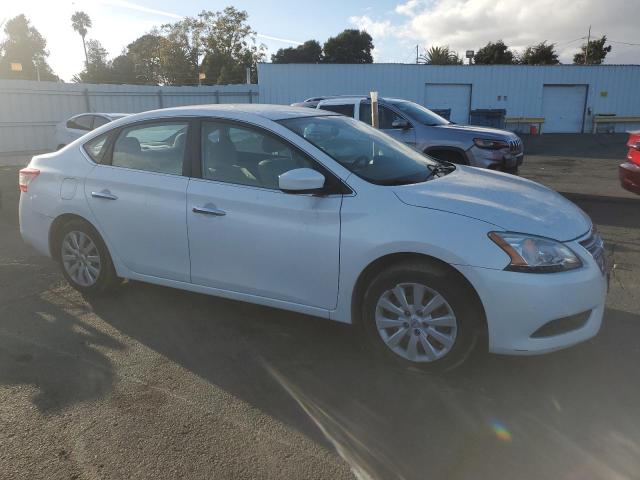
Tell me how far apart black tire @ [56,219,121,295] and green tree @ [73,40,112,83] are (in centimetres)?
6299

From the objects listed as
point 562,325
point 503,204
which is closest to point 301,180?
point 503,204

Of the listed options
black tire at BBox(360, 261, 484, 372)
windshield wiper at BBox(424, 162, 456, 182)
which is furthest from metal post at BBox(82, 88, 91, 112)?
black tire at BBox(360, 261, 484, 372)

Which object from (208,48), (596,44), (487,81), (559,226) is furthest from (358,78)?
(596,44)

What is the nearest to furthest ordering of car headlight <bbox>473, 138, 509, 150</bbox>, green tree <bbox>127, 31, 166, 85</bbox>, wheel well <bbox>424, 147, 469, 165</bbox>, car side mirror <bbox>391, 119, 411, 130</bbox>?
car headlight <bbox>473, 138, 509, 150</bbox> → wheel well <bbox>424, 147, 469, 165</bbox> → car side mirror <bbox>391, 119, 411, 130</bbox> → green tree <bbox>127, 31, 166, 85</bbox>

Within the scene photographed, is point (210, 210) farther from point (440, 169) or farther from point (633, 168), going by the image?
point (633, 168)

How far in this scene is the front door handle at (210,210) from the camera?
→ 148 inches

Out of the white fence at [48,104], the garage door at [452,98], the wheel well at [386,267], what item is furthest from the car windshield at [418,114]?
the garage door at [452,98]

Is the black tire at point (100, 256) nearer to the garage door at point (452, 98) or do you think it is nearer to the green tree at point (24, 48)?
the garage door at point (452, 98)

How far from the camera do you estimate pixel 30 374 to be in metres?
3.44

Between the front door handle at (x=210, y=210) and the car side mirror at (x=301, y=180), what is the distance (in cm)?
60

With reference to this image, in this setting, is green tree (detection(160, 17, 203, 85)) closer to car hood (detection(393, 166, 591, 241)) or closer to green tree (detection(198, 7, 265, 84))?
green tree (detection(198, 7, 265, 84))

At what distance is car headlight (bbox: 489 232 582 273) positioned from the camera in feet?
9.77

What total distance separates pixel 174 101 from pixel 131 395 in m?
21.8

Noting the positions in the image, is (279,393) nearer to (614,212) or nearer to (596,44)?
(614,212)
